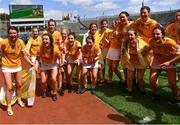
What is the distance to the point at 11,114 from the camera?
8.18 metres

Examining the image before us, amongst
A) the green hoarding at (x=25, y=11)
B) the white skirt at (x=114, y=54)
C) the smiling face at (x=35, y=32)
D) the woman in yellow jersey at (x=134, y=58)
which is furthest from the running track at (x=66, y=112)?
the green hoarding at (x=25, y=11)

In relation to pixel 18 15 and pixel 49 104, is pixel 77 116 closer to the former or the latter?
pixel 49 104

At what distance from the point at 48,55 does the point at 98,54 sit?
1.47 m

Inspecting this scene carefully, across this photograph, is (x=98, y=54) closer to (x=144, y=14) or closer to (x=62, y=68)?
(x=62, y=68)

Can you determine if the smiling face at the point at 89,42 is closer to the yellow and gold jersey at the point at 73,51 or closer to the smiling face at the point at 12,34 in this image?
the yellow and gold jersey at the point at 73,51

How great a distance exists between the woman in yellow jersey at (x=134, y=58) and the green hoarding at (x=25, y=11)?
59.5 meters

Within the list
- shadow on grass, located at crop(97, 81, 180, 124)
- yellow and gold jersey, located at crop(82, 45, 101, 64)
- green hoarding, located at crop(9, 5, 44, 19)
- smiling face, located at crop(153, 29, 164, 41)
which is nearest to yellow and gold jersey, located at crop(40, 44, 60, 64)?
yellow and gold jersey, located at crop(82, 45, 101, 64)

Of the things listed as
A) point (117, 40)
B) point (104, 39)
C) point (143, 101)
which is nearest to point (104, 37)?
point (104, 39)

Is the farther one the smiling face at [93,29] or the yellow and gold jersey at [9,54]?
the smiling face at [93,29]

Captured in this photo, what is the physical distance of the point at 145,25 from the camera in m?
9.14

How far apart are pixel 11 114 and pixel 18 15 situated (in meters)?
61.2

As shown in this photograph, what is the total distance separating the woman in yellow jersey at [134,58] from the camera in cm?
884

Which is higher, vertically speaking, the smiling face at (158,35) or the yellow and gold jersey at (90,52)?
the smiling face at (158,35)

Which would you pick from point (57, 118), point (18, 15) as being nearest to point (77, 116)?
point (57, 118)
